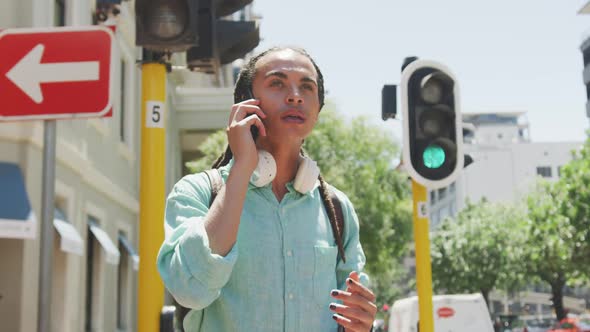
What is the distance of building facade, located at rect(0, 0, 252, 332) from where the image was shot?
369 inches

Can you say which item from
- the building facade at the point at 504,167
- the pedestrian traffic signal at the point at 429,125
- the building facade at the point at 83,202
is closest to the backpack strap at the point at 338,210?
the building facade at the point at 83,202

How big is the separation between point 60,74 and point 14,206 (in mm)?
4702

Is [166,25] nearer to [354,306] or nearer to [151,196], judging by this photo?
[151,196]

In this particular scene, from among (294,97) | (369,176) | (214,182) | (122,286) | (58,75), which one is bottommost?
(122,286)

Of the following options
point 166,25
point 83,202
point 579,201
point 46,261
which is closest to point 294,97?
point 46,261

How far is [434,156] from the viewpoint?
20.5 ft

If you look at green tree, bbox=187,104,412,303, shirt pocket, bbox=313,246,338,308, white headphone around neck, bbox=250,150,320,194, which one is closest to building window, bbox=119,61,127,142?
green tree, bbox=187,104,412,303

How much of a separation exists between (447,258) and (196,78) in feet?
88.5

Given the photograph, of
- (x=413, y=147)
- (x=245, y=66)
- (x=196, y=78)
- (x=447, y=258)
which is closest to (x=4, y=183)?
(x=413, y=147)

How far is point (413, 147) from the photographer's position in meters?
6.25

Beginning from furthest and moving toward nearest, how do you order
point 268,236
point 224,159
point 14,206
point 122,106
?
1. point 122,106
2. point 14,206
3. point 224,159
4. point 268,236

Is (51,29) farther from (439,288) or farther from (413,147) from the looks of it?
(439,288)

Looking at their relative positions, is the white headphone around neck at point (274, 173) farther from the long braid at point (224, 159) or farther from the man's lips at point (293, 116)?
the long braid at point (224, 159)

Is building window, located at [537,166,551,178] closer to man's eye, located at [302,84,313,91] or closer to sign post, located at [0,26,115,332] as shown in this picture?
sign post, located at [0,26,115,332]
